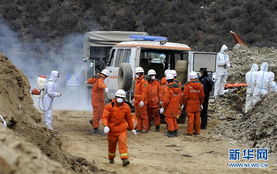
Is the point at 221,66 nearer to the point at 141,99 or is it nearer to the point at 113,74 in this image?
the point at 113,74

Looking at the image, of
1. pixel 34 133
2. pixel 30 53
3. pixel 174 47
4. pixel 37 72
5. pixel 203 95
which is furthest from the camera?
pixel 30 53

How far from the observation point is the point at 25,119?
839 cm

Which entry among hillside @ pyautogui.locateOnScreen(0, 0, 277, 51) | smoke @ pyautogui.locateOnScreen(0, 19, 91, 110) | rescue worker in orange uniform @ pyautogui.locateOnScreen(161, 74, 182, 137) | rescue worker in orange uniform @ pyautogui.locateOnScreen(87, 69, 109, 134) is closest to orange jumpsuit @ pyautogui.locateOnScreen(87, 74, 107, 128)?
rescue worker in orange uniform @ pyautogui.locateOnScreen(87, 69, 109, 134)

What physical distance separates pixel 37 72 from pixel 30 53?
319 cm

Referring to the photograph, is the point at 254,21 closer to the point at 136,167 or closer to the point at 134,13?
the point at 134,13

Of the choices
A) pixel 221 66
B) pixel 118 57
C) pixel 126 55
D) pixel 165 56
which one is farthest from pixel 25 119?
pixel 221 66

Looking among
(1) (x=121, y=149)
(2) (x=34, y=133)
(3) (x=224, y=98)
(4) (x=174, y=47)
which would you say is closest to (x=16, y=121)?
(2) (x=34, y=133)

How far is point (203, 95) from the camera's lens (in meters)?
12.9

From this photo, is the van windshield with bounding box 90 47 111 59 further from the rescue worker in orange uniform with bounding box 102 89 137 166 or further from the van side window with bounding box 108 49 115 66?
the rescue worker in orange uniform with bounding box 102 89 137 166

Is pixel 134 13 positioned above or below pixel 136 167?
above

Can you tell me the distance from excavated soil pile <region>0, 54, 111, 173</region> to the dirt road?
1.28 m

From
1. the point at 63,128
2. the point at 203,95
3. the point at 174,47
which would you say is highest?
the point at 174,47

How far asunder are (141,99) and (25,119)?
17.0 feet

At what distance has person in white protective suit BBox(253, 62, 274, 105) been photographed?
1544cm
